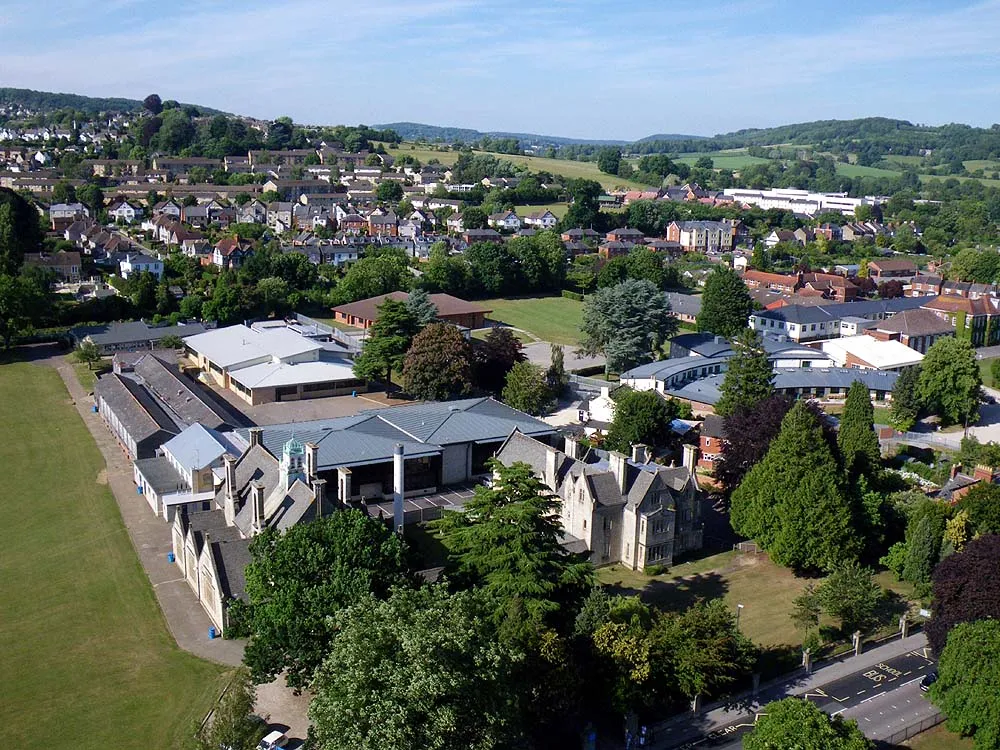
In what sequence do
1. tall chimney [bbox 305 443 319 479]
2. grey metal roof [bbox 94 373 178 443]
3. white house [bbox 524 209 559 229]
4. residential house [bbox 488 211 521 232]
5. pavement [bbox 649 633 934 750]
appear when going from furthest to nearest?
1. white house [bbox 524 209 559 229]
2. residential house [bbox 488 211 521 232]
3. grey metal roof [bbox 94 373 178 443]
4. tall chimney [bbox 305 443 319 479]
5. pavement [bbox 649 633 934 750]

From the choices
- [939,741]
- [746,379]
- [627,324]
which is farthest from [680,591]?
[627,324]

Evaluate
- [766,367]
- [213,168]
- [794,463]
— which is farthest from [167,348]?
[213,168]

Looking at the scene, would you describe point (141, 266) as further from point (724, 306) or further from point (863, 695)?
point (863, 695)

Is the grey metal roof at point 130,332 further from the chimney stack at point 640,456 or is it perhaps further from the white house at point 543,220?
the white house at point 543,220

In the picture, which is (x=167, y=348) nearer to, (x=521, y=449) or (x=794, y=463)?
(x=521, y=449)

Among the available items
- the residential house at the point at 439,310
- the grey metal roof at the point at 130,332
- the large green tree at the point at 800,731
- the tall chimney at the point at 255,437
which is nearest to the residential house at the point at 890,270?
the residential house at the point at 439,310

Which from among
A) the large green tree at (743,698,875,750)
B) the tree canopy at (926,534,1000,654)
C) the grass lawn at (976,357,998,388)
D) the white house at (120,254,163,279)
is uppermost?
the white house at (120,254,163,279)

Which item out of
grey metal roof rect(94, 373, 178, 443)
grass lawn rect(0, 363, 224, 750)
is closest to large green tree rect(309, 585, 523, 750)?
grass lawn rect(0, 363, 224, 750)

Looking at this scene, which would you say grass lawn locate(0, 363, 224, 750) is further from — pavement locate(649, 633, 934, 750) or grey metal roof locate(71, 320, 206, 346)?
grey metal roof locate(71, 320, 206, 346)
